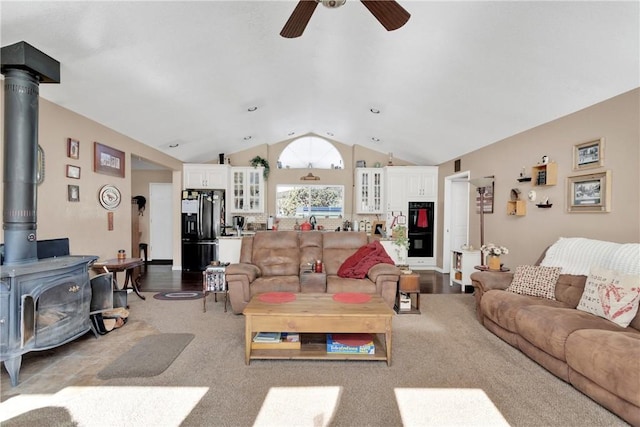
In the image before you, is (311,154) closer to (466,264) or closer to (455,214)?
(455,214)

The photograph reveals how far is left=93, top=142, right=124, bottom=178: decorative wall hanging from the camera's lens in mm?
4047

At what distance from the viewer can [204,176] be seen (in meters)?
6.83

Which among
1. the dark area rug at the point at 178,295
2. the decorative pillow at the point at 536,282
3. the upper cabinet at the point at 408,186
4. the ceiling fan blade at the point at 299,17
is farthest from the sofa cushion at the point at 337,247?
the upper cabinet at the point at 408,186

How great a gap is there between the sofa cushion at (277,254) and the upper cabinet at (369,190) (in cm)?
311

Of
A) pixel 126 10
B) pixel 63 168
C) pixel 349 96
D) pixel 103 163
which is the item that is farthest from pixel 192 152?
pixel 126 10

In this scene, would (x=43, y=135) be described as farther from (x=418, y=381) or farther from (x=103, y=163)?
(x=418, y=381)

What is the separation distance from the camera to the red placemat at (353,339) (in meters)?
2.58

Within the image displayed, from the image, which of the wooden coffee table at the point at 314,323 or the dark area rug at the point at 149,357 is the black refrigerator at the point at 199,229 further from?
the wooden coffee table at the point at 314,323

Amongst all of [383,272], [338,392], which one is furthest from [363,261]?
[338,392]

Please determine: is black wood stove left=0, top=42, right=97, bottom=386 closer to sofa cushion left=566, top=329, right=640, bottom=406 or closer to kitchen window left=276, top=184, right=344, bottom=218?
sofa cushion left=566, top=329, right=640, bottom=406

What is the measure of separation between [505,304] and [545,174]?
1.85 m

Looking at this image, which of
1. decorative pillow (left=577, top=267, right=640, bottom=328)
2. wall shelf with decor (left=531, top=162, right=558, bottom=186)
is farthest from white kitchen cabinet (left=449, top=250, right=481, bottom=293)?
decorative pillow (left=577, top=267, right=640, bottom=328)

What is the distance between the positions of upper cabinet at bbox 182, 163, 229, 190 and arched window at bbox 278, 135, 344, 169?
56.3 inches

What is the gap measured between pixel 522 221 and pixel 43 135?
18.8 feet
